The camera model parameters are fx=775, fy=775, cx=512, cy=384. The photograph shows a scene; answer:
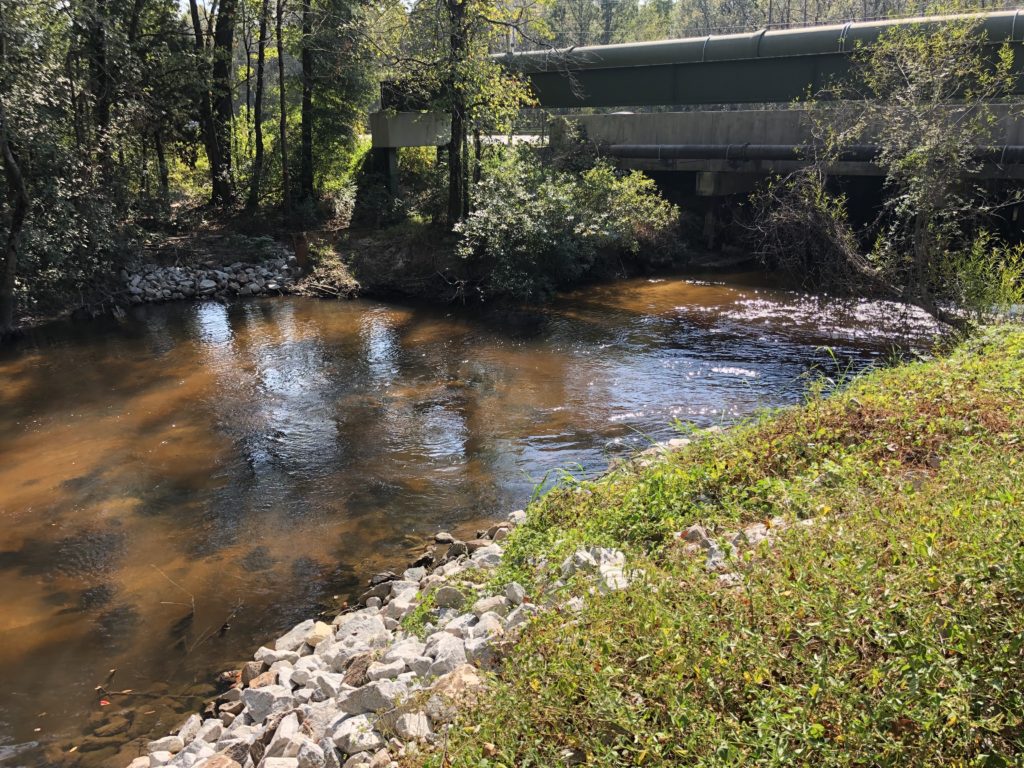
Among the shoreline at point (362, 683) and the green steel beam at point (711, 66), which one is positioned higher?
the green steel beam at point (711, 66)

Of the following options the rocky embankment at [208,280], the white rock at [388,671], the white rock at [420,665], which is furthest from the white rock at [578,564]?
the rocky embankment at [208,280]

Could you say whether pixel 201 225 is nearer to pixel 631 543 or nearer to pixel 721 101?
pixel 721 101

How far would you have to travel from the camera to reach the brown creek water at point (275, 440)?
607cm

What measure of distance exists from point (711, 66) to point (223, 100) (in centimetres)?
1373

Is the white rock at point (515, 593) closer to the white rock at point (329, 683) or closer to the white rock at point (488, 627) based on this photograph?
the white rock at point (488, 627)

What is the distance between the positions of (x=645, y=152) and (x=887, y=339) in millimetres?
10289

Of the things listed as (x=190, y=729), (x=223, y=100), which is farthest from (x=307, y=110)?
(x=190, y=729)

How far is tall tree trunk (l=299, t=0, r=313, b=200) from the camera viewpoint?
19828 millimetres

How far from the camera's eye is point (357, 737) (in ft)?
12.9

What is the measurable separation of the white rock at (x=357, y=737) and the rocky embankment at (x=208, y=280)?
15.6 metres

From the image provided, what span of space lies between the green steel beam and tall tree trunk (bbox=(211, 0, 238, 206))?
7.50 m

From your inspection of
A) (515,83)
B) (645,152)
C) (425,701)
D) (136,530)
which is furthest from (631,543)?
(645,152)

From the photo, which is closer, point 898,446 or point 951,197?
point 898,446

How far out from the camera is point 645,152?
2134cm
